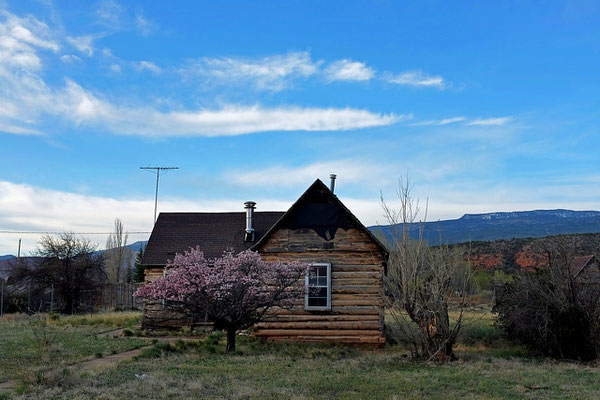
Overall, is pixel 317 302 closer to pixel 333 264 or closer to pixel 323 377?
pixel 333 264

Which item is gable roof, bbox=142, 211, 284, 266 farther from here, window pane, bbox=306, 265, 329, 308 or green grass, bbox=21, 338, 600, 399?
green grass, bbox=21, 338, 600, 399

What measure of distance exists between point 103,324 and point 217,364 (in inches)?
559

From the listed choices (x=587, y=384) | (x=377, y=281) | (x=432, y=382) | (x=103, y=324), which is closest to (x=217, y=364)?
(x=432, y=382)

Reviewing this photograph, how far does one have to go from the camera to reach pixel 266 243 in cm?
1961

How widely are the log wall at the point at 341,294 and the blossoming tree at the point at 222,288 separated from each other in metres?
2.78

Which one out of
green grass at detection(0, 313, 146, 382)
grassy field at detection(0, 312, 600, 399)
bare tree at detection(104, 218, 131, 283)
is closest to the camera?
grassy field at detection(0, 312, 600, 399)

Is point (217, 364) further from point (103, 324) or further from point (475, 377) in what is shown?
point (103, 324)

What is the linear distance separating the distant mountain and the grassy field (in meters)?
121

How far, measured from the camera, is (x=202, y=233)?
84.5 ft

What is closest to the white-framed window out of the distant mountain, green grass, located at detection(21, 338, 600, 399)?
green grass, located at detection(21, 338, 600, 399)

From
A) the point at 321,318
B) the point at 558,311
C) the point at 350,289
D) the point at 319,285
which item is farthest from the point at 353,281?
the point at 558,311

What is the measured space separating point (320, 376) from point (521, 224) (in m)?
165

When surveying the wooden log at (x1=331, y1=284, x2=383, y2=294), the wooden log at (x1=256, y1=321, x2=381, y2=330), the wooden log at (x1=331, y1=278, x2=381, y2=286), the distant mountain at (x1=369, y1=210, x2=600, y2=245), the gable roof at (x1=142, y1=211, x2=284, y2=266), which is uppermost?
the distant mountain at (x1=369, y1=210, x2=600, y2=245)

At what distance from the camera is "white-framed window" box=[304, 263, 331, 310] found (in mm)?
19078
